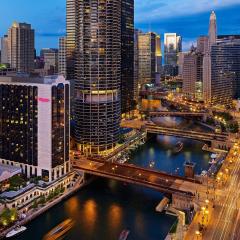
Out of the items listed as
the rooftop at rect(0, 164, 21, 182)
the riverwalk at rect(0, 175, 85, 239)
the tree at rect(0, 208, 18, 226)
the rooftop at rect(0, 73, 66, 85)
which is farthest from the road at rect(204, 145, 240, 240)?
the rooftop at rect(0, 73, 66, 85)

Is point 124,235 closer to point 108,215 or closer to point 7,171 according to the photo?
point 108,215

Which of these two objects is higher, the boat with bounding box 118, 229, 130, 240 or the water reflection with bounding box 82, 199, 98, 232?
the water reflection with bounding box 82, 199, 98, 232

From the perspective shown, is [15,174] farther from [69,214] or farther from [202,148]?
[202,148]

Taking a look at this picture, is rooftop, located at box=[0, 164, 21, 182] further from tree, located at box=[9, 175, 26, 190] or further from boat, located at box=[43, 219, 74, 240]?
boat, located at box=[43, 219, 74, 240]

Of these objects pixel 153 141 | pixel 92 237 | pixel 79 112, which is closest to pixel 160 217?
pixel 92 237

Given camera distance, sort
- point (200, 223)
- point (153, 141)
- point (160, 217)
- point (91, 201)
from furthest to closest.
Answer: point (153, 141)
point (91, 201)
point (160, 217)
point (200, 223)

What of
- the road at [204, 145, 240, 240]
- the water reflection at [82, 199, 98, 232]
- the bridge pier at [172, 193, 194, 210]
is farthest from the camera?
the bridge pier at [172, 193, 194, 210]
